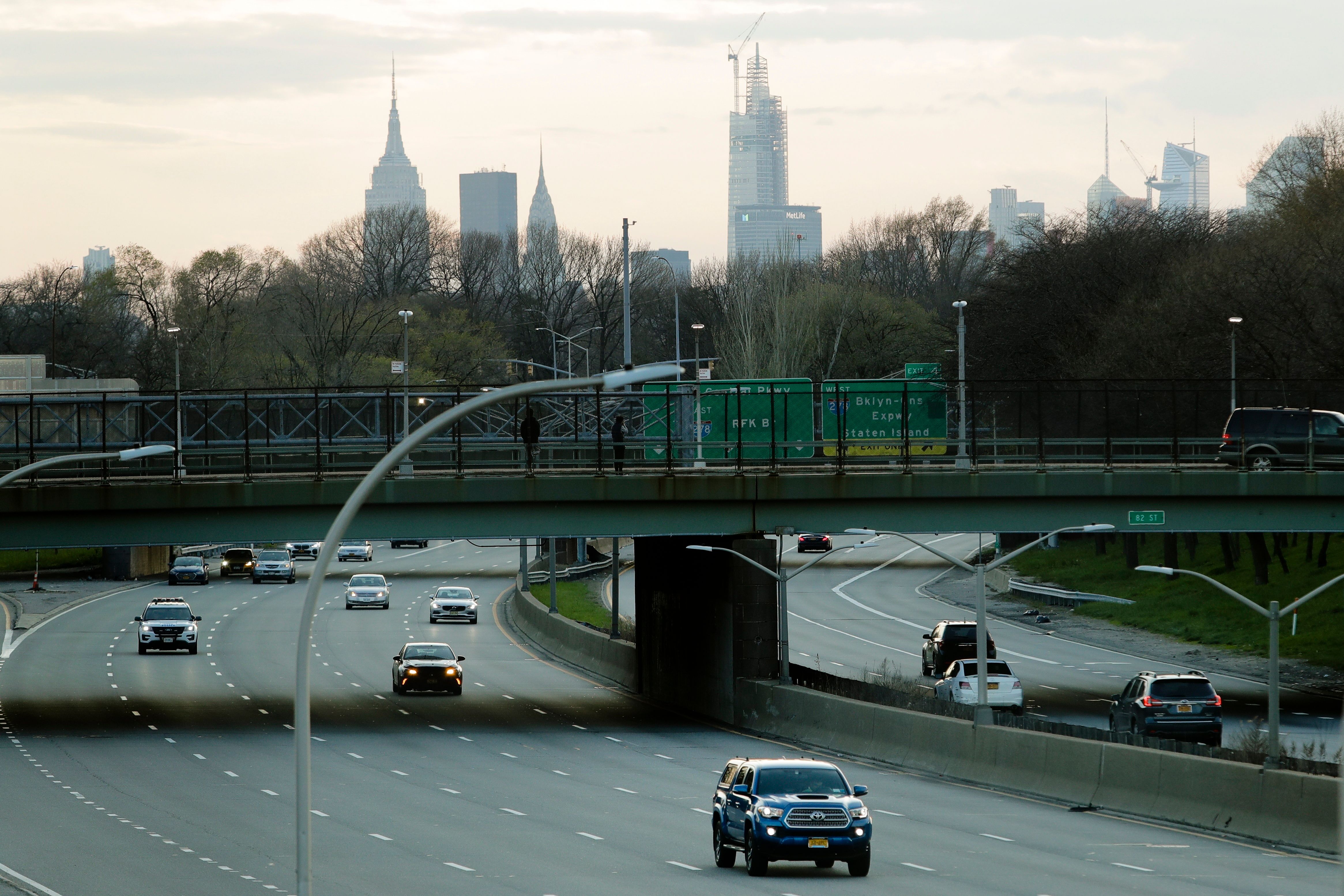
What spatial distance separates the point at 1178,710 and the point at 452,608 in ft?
135

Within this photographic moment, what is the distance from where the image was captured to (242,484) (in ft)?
127

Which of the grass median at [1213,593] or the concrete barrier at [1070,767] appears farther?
the grass median at [1213,593]

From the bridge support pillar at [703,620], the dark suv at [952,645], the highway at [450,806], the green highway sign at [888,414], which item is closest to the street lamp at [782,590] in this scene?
the bridge support pillar at [703,620]

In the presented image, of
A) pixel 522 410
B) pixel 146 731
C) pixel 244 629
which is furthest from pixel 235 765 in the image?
pixel 244 629

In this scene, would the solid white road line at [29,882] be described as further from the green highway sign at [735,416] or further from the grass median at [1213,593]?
the grass median at [1213,593]

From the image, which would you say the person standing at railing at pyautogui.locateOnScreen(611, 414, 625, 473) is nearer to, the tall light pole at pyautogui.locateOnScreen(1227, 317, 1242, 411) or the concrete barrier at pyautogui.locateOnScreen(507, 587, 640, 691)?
the concrete barrier at pyautogui.locateOnScreen(507, 587, 640, 691)

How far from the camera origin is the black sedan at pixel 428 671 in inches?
1941

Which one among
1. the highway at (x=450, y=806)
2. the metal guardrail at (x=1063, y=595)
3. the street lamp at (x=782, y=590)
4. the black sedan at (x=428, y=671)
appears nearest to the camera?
the highway at (x=450, y=806)

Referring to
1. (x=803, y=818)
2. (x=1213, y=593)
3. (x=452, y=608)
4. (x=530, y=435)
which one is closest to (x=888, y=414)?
(x=530, y=435)

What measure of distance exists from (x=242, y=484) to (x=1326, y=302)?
122ft

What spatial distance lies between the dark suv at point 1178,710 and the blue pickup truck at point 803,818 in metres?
14.4

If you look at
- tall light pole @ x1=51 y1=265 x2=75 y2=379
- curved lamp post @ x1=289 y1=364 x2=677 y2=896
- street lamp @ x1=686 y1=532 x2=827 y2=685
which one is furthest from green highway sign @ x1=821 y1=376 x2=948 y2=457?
tall light pole @ x1=51 y1=265 x2=75 y2=379

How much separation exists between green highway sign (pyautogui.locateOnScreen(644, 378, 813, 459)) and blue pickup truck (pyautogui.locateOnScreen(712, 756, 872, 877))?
21.1 m

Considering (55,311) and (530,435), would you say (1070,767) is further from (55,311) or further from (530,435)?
(55,311)
